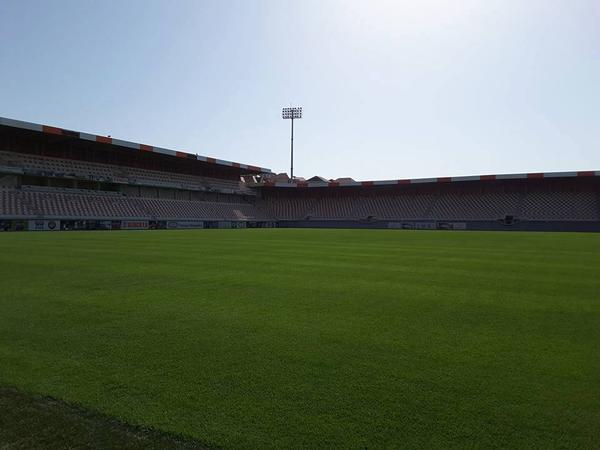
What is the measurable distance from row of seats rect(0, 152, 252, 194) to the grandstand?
14cm

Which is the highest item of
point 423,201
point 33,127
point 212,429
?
point 33,127

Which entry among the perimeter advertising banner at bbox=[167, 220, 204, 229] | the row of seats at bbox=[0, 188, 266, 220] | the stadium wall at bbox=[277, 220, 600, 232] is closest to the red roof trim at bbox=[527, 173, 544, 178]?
the stadium wall at bbox=[277, 220, 600, 232]

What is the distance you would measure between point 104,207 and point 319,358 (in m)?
47.4

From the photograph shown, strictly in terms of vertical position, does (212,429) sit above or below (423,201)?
below

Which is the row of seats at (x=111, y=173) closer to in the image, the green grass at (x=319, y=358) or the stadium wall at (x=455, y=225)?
the stadium wall at (x=455, y=225)

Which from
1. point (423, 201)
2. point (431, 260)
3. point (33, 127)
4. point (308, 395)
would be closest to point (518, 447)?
point (308, 395)

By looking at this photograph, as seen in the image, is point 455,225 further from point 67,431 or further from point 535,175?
point 67,431

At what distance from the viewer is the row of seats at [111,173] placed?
42.1m

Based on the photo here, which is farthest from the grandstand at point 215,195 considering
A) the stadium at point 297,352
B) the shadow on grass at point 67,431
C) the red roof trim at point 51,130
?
the shadow on grass at point 67,431

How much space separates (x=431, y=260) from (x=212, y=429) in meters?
12.2

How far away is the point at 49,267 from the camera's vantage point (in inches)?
452

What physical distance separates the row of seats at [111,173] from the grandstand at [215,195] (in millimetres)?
139

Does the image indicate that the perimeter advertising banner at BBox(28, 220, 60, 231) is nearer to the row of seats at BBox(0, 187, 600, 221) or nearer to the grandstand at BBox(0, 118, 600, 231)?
the grandstand at BBox(0, 118, 600, 231)

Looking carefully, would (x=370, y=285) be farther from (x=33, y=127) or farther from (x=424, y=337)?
(x=33, y=127)
